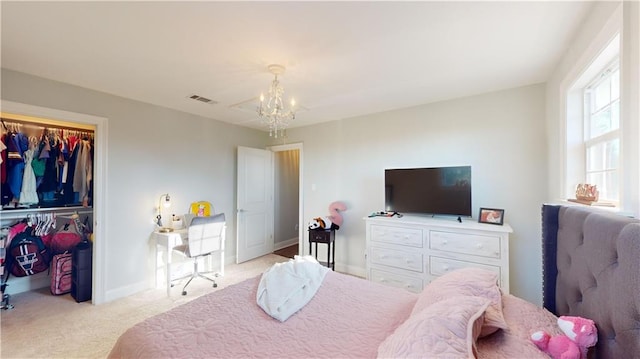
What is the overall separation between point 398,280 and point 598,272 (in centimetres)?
221

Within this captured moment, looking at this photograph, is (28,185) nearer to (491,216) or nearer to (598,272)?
(598,272)

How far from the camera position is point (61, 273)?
314cm

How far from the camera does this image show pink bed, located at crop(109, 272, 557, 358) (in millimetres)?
1112

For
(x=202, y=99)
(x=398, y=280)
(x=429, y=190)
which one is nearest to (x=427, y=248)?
(x=398, y=280)

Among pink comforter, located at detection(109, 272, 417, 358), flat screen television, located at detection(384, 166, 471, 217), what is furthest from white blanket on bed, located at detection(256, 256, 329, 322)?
flat screen television, located at detection(384, 166, 471, 217)

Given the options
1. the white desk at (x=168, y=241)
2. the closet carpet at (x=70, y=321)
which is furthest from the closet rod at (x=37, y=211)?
the white desk at (x=168, y=241)

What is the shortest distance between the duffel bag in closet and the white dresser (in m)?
3.72

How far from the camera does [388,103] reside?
336cm

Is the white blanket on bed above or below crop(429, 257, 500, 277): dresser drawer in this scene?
above

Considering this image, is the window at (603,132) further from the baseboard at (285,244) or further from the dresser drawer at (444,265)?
the baseboard at (285,244)

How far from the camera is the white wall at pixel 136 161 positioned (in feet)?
8.95

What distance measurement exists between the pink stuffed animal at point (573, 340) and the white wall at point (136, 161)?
390 centimetres

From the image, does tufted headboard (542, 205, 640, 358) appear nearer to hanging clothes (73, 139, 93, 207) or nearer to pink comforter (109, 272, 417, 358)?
pink comforter (109, 272, 417, 358)

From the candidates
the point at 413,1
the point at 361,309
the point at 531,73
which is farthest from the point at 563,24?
the point at 361,309
